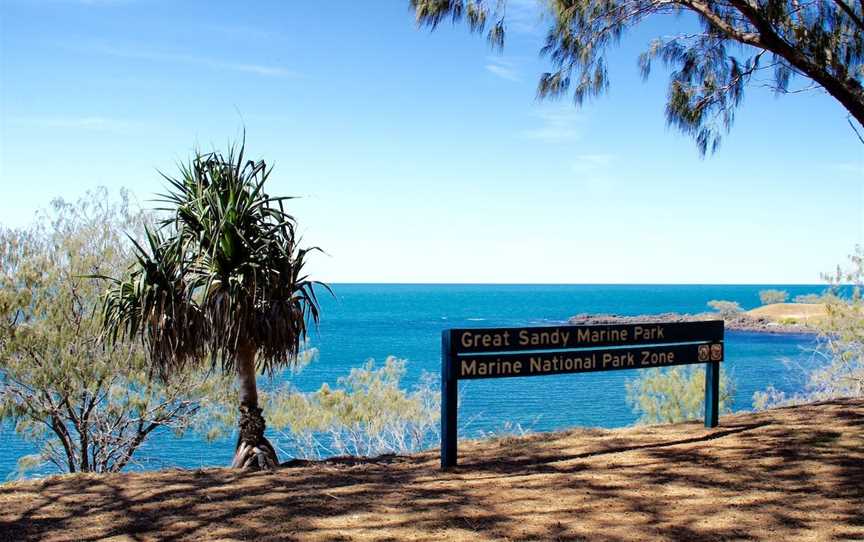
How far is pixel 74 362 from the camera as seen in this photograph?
13398mm

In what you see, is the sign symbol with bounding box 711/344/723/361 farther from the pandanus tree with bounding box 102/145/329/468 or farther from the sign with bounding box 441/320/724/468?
the pandanus tree with bounding box 102/145/329/468

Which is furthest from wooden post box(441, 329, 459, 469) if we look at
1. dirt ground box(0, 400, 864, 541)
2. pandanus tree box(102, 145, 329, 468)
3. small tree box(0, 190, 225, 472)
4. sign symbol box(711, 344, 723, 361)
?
small tree box(0, 190, 225, 472)

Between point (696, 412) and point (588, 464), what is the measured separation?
73.2ft

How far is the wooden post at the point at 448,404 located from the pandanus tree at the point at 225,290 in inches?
72.5

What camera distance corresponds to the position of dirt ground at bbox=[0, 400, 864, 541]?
5105 millimetres

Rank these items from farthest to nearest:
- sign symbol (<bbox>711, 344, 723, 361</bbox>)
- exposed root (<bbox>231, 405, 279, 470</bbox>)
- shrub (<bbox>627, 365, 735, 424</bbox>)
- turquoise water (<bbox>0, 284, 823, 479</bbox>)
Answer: turquoise water (<bbox>0, 284, 823, 479</bbox>) → shrub (<bbox>627, 365, 735, 424</bbox>) → sign symbol (<bbox>711, 344, 723, 361</bbox>) → exposed root (<bbox>231, 405, 279, 470</bbox>)

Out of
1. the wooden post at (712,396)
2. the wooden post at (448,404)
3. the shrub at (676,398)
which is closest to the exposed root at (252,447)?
the wooden post at (448,404)

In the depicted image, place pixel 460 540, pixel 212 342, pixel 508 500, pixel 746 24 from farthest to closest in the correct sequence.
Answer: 1. pixel 746 24
2. pixel 212 342
3. pixel 508 500
4. pixel 460 540

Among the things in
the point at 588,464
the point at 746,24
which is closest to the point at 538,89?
the point at 746,24

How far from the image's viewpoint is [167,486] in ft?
21.6

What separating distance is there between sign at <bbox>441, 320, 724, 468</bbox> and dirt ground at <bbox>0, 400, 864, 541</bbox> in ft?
2.18

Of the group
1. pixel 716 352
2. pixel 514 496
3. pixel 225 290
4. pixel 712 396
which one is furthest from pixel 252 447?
pixel 716 352

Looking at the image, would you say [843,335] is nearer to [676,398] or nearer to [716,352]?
[676,398]

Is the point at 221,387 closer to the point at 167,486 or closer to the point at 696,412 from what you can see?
the point at 167,486
